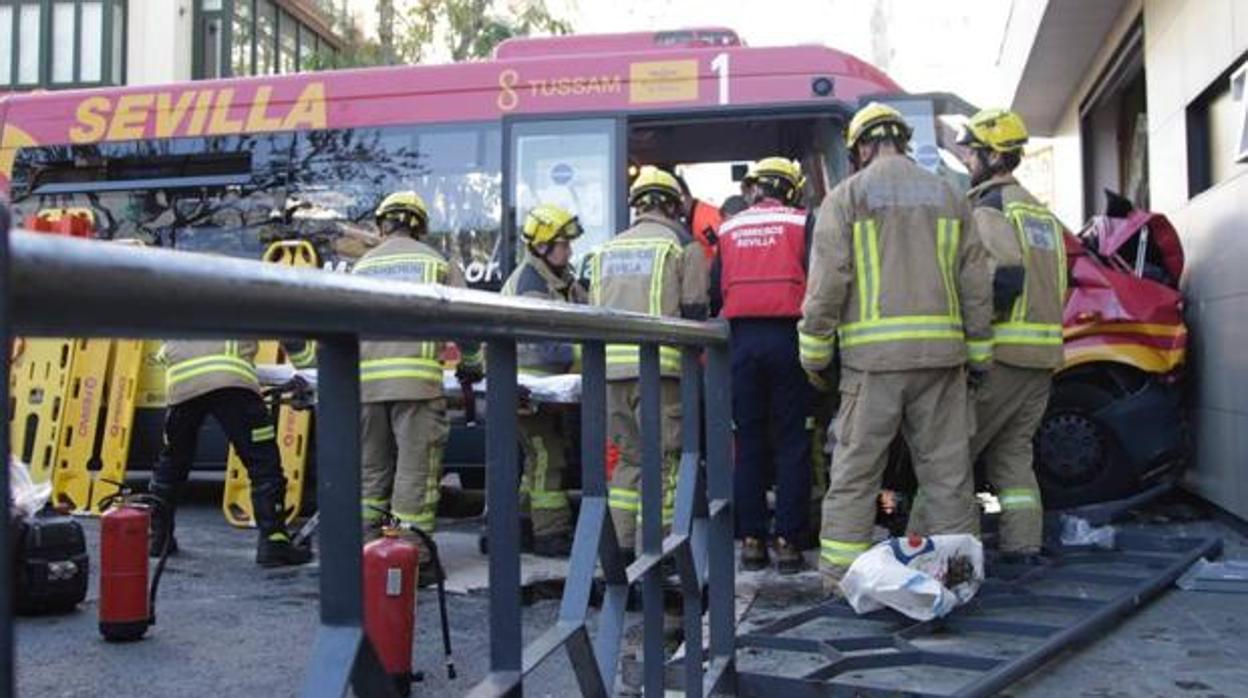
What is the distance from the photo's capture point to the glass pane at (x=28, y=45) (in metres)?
20.5

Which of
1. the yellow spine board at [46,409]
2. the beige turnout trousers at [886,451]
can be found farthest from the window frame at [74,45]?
the beige turnout trousers at [886,451]

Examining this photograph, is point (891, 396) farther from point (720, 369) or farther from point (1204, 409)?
point (1204, 409)

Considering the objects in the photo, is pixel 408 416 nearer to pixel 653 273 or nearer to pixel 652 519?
pixel 653 273

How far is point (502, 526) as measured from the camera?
1789mm

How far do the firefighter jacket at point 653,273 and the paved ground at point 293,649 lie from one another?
1449 mm

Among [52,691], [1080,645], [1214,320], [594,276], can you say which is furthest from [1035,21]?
[52,691]

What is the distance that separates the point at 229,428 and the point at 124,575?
1.67 metres

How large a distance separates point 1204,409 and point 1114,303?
93cm

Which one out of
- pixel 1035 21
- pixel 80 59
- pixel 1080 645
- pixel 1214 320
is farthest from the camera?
pixel 80 59

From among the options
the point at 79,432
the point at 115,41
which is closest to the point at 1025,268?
the point at 79,432

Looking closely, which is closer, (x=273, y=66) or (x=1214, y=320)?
(x=1214, y=320)

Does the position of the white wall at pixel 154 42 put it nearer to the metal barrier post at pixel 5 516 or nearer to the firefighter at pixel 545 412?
the firefighter at pixel 545 412

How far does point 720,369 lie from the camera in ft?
11.3

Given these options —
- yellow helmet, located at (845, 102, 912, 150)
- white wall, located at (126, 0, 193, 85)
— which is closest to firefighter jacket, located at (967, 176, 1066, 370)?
yellow helmet, located at (845, 102, 912, 150)
